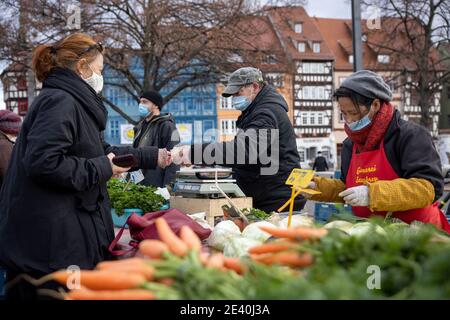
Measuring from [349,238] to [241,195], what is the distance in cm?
205

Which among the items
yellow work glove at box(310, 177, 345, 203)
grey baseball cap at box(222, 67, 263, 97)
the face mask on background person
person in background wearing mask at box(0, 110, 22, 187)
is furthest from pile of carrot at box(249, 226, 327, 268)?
the face mask on background person

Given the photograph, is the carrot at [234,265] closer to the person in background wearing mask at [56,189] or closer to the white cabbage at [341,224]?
the white cabbage at [341,224]

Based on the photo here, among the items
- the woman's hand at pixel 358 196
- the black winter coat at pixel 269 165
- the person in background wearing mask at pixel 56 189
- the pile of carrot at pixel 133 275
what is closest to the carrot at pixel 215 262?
the pile of carrot at pixel 133 275

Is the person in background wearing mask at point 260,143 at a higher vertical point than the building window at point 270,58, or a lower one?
lower

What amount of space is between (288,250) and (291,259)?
68 mm

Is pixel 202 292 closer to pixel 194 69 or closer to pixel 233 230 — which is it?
pixel 233 230

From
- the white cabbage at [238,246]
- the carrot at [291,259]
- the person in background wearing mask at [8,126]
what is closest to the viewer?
the carrot at [291,259]

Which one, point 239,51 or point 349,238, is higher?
point 239,51

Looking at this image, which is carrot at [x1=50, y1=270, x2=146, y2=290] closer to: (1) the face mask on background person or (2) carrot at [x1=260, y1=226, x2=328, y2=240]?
(2) carrot at [x1=260, y1=226, x2=328, y2=240]

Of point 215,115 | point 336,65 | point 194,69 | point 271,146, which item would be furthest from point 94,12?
point 336,65

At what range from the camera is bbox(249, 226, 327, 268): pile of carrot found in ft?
5.41

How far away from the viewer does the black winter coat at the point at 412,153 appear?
2.96 metres
